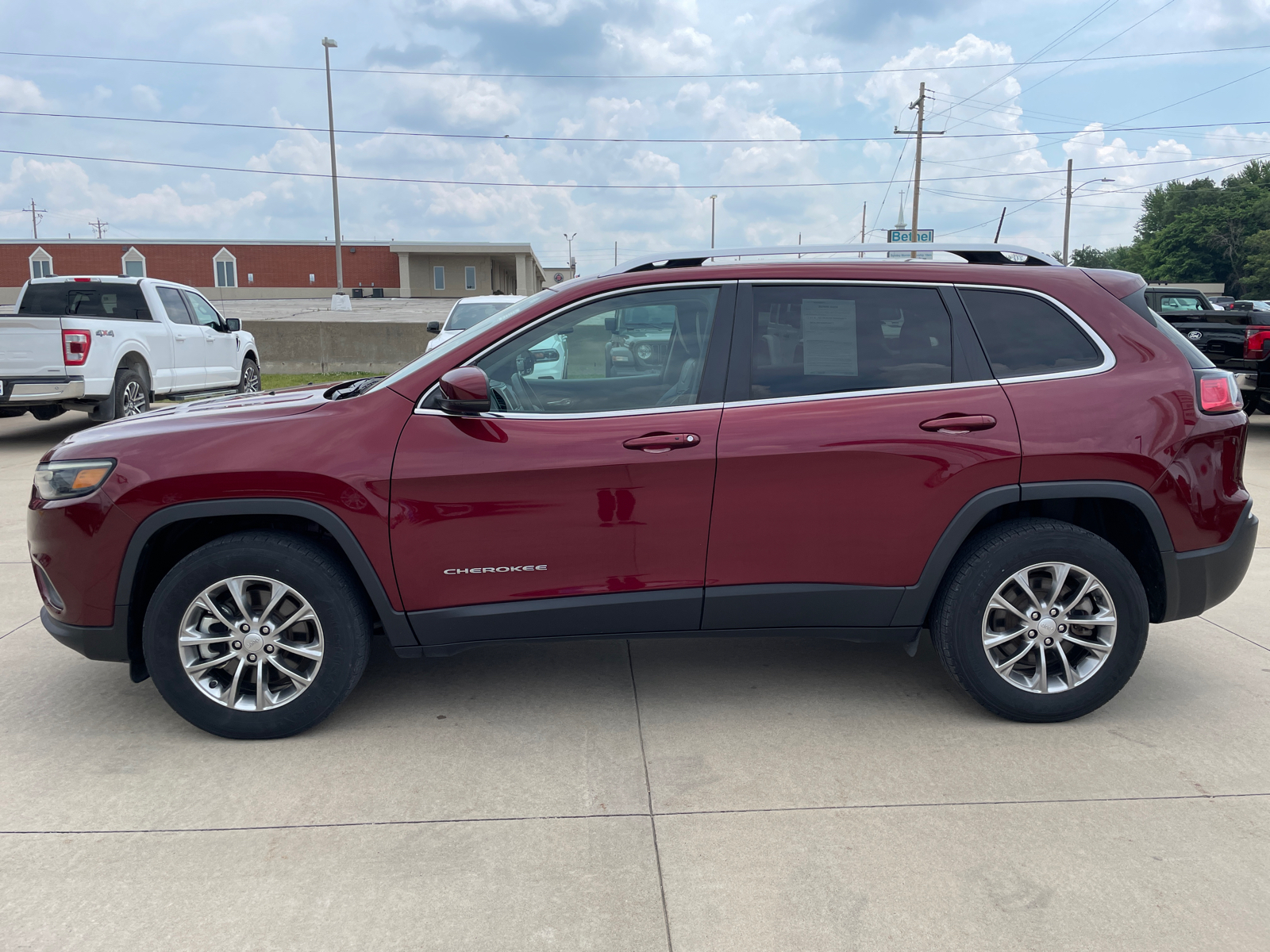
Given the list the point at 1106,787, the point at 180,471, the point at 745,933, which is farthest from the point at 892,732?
the point at 180,471

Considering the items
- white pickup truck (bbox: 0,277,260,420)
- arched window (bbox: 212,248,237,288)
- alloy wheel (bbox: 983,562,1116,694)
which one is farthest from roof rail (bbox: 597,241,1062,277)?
arched window (bbox: 212,248,237,288)

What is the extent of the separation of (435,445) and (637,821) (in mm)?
1456

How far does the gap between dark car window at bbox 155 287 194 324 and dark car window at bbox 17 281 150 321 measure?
0.36 meters

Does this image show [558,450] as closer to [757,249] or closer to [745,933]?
[757,249]

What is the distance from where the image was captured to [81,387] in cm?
1077

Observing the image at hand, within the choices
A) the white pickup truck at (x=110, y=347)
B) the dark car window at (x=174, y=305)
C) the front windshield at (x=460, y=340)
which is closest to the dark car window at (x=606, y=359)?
the front windshield at (x=460, y=340)

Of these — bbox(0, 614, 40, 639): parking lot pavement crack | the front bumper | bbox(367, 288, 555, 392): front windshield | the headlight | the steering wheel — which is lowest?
bbox(0, 614, 40, 639): parking lot pavement crack

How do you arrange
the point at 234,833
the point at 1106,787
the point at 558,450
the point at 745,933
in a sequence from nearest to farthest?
the point at 745,933 → the point at 234,833 → the point at 1106,787 → the point at 558,450

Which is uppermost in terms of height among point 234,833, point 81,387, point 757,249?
point 757,249

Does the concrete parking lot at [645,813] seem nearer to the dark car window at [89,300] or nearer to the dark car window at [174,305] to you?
Answer: the dark car window at [89,300]

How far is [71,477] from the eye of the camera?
359 cm

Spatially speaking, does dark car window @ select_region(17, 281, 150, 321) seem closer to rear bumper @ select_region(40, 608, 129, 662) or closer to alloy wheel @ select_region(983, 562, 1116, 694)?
rear bumper @ select_region(40, 608, 129, 662)

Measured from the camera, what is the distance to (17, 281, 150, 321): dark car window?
12305 millimetres

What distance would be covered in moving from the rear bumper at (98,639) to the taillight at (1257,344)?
12811 millimetres
